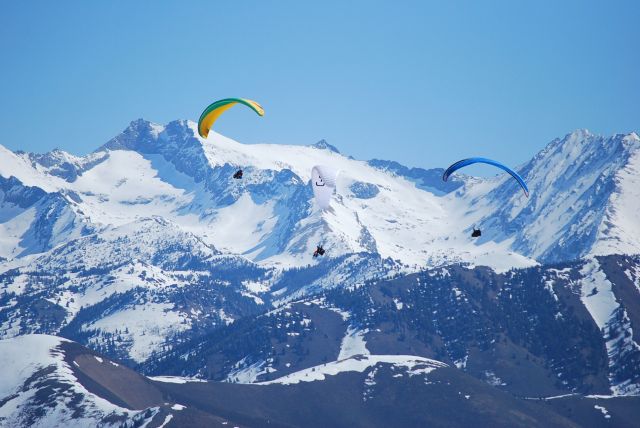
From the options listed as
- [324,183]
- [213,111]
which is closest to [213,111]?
[213,111]

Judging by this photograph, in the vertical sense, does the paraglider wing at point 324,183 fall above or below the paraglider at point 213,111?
below

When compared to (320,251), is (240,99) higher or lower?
higher

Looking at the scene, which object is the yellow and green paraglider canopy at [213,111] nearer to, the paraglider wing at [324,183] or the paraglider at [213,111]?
the paraglider at [213,111]

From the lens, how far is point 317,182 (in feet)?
638

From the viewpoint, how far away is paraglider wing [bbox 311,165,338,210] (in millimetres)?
190500

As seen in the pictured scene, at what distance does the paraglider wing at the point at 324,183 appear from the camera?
190 metres

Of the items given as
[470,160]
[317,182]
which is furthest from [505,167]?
[317,182]

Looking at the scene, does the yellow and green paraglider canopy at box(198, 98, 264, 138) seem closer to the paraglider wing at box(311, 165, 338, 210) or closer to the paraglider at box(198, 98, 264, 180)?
the paraglider at box(198, 98, 264, 180)

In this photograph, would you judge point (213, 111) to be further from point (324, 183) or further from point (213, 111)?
point (324, 183)

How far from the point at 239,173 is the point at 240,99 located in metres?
11.8

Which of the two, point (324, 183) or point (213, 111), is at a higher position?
point (213, 111)

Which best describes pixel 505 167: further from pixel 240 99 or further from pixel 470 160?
pixel 240 99

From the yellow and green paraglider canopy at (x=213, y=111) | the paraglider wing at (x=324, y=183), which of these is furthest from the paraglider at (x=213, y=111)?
the paraglider wing at (x=324, y=183)

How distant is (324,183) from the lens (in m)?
191
